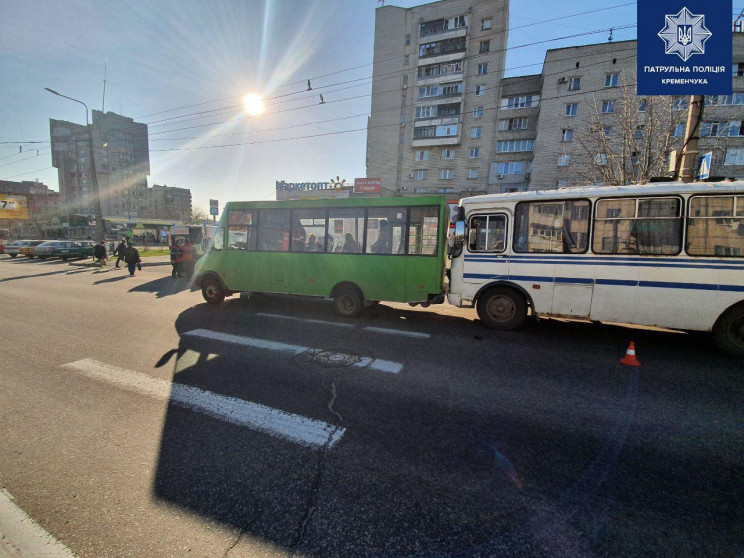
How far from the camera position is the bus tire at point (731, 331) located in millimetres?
5180

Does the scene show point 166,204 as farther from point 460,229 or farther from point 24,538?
point 24,538

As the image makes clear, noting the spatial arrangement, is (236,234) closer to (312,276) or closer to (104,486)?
(312,276)

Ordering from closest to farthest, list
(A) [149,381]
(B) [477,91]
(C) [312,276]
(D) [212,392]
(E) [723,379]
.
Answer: (D) [212,392] < (A) [149,381] < (E) [723,379] < (C) [312,276] < (B) [477,91]

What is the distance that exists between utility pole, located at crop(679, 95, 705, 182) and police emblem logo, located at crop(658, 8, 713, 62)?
122 cm

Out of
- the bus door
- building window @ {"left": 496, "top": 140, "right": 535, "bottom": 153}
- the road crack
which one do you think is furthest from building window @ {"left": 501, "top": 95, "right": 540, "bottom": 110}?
the road crack

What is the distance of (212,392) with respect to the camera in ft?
12.6

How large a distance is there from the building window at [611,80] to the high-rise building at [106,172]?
98071mm

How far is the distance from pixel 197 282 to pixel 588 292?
32.1 ft

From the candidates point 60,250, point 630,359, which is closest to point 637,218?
point 630,359

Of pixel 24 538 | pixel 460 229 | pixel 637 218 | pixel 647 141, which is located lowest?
pixel 24 538

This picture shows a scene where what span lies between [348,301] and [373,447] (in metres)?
5.09

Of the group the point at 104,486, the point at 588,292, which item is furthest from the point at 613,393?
the point at 104,486

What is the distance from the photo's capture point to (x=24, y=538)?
195cm

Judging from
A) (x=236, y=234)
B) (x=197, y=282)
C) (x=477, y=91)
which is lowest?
(x=197, y=282)
